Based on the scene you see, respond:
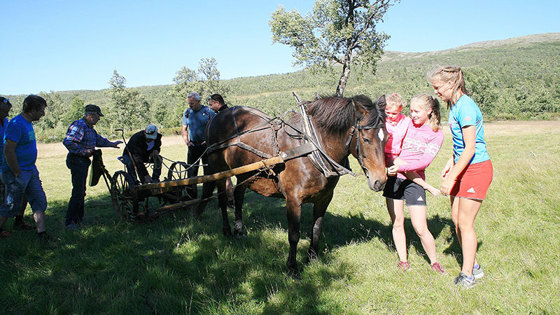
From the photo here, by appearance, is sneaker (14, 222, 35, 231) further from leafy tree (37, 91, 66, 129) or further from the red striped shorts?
leafy tree (37, 91, 66, 129)

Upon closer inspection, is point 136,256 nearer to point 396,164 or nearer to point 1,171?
point 1,171

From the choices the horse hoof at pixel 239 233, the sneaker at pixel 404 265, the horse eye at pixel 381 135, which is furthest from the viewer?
the horse hoof at pixel 239 233

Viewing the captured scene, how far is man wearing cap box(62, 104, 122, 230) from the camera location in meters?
5.27

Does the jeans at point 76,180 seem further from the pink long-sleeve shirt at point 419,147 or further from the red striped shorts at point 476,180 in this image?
the red striped shorts at point 476,180

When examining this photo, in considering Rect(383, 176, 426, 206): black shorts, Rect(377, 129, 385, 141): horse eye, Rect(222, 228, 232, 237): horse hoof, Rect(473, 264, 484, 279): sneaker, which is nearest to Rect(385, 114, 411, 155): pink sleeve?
Rect(383, 176, 426, 206): black shorts

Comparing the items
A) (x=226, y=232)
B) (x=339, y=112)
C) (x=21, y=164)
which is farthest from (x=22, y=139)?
(x=339, y=112)

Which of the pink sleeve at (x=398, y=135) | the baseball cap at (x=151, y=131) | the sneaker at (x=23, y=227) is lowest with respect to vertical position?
the sneaker at (x=23, y=227)

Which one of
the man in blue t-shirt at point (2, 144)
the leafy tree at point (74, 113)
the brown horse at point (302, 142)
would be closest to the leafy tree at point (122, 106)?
the leafy tree at point (74, 113)

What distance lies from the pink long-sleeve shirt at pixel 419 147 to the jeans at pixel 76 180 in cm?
544

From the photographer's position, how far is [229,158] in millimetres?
4828

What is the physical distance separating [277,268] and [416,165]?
2167mm

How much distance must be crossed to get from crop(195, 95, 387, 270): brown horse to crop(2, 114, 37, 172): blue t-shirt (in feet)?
9.61

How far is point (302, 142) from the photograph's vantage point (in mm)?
3773

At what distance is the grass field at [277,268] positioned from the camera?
10.1 feet
